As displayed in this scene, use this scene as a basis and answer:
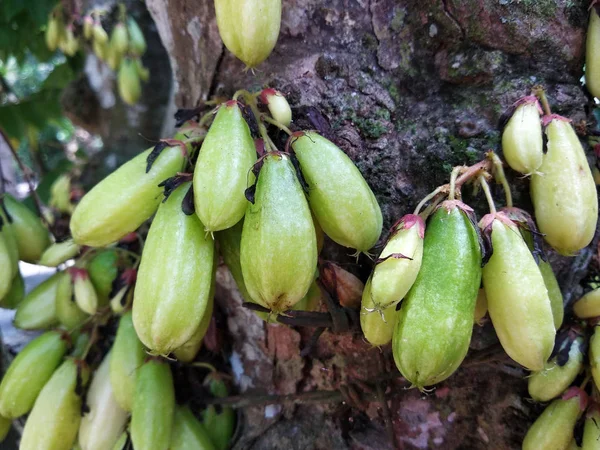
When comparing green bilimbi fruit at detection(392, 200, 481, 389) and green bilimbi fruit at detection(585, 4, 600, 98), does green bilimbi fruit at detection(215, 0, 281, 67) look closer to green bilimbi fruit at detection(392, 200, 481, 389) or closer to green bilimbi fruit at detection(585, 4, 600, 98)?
green bilimbi fruit at detection(392, 200, 481, 389)

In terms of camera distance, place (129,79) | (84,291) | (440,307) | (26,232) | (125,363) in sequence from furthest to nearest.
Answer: (129,79) → (26,232) → (84,291) → (125,363) → (440,307)

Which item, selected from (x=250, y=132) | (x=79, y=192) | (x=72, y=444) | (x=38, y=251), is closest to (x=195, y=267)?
(x=250, y=132)

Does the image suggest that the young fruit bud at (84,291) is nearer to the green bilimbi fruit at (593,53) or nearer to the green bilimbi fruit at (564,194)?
the green bilimbi fruit at (564,194)

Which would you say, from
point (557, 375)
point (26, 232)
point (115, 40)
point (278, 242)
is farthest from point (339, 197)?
point (115, 40)

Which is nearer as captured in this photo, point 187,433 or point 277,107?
→ point 277,107

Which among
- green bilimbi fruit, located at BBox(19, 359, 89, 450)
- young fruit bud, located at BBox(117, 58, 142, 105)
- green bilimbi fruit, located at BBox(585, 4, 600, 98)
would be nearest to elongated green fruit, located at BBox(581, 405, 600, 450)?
green bilimbi fruit, located at BBox(585, 4, 600, 98)

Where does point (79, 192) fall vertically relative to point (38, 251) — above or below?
below

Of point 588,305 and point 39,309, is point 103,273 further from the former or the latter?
point 588,305

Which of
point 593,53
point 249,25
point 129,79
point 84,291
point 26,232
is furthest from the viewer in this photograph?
point 129,79

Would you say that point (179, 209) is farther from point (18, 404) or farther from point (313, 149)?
point (18, 404)
